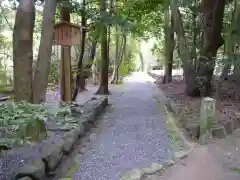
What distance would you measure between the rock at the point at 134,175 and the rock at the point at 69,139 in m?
0.89

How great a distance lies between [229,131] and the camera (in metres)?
4.99

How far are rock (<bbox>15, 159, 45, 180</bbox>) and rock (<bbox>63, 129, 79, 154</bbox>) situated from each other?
83cm

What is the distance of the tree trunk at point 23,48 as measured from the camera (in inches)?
134

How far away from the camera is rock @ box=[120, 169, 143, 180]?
10.6 ft

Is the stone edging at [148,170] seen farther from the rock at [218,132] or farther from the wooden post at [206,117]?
the rock at [218,132]

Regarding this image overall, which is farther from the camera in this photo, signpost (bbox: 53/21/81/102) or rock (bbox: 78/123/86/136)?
signpost (bbox: 53/21/81/102)

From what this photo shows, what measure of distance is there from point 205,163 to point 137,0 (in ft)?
23.2

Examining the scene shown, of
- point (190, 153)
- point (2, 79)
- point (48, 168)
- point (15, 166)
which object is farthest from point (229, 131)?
point (2, 79)

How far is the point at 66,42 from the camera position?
19.2ft

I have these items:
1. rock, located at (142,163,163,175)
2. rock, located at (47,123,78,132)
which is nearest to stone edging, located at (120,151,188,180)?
rock, located at (142,163,163,175)

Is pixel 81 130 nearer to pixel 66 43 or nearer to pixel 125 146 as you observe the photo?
pixel 125 146

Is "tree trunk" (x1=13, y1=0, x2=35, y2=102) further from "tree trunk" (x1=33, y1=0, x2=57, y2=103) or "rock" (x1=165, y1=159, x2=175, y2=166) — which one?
"rock" (x1=165, y1=159, x2=175, y2=166)

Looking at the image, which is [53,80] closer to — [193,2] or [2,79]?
[2,79]

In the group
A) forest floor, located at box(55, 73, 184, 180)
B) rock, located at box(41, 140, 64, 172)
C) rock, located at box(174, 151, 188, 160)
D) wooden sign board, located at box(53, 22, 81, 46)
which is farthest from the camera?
wooden sign board, located at box(53, 22, 81, 46)
